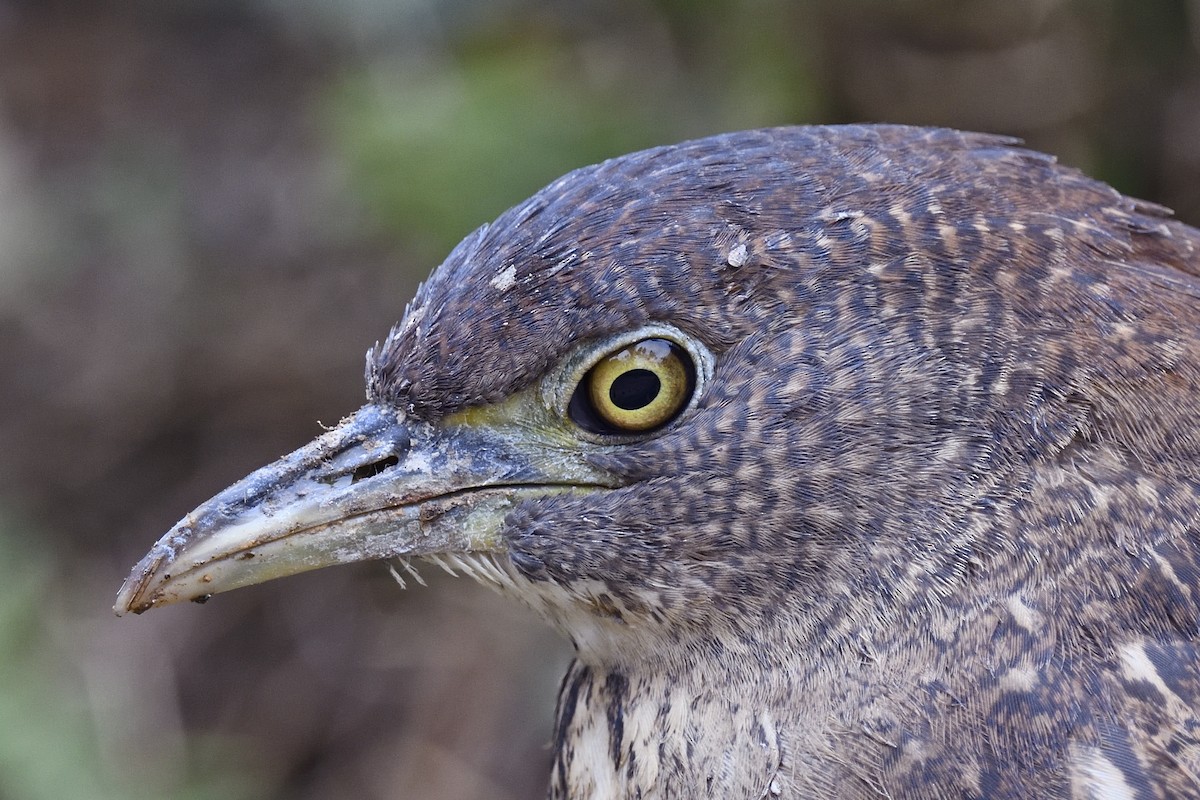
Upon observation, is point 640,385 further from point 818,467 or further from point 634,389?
point 818,467

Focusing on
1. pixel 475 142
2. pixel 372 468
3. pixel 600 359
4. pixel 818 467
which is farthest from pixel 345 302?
pixel 818 467

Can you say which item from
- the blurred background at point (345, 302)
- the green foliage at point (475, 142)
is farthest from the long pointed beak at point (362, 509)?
the green foliage at point (475, 142)

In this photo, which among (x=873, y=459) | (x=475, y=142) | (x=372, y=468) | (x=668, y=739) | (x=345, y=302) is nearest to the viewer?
(x=873, y=459)

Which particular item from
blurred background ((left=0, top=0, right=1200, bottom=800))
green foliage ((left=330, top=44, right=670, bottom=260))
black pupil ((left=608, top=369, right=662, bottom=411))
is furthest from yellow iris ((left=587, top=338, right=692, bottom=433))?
green foliage ((left=330, top=44, right=670, bottom=260))

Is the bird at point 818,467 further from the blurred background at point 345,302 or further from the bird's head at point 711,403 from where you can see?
the blurred background at point 345,302

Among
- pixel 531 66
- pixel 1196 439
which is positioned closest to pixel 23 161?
pixel 531 66

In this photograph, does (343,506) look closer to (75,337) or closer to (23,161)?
(75,337)
